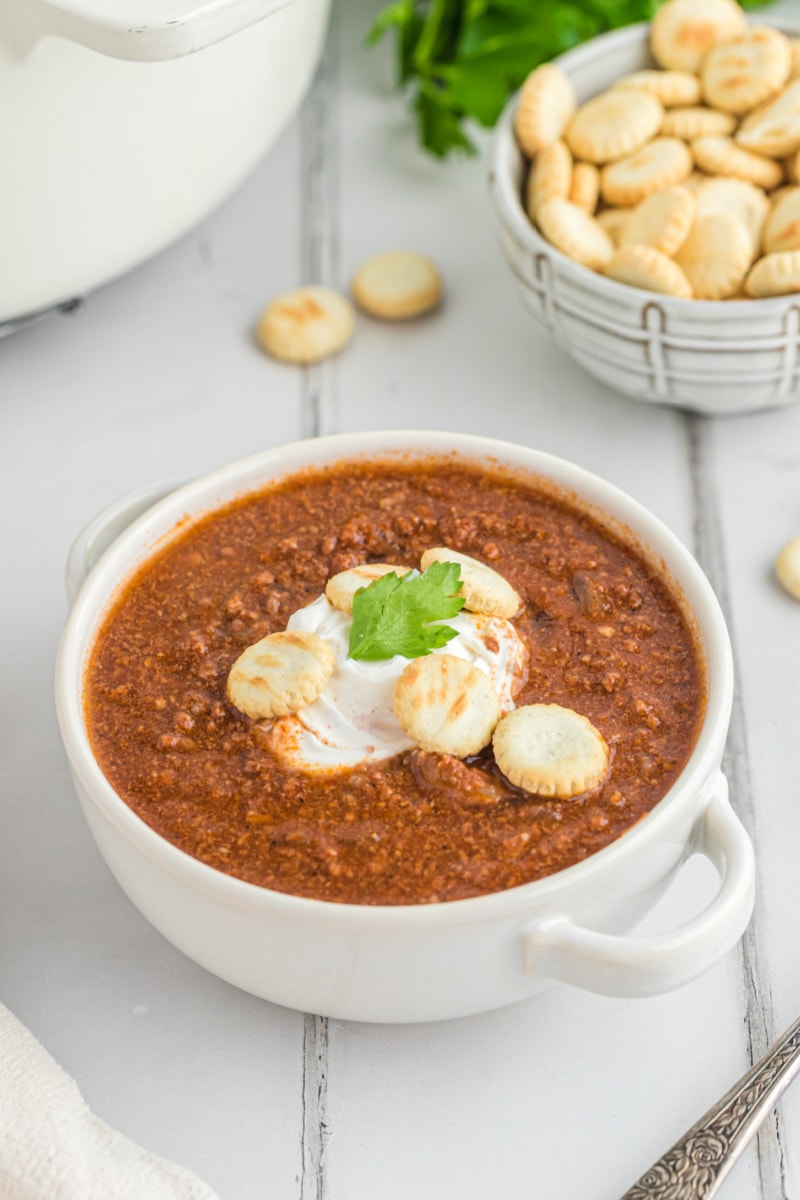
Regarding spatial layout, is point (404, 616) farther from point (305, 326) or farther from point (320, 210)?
point (320, 210)

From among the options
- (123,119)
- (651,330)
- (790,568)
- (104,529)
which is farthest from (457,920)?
(123,119)

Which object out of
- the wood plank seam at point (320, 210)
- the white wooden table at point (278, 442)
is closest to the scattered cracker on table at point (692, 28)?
the white wooden table at point (278, 442)

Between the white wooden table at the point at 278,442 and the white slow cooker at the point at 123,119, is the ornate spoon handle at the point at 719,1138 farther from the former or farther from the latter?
the white slow cooker at the point at 123,119

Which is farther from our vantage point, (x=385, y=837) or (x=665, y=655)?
(x=665, y=655)

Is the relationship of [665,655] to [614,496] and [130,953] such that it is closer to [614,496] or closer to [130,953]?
[614,496]

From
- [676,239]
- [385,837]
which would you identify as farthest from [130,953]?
[676,239]

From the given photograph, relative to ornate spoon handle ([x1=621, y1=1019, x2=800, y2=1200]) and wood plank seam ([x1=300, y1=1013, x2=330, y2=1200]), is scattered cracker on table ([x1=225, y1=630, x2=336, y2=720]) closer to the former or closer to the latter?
wood plank seam ([x1=300, y1=1013, x2=330, y2=1200])
